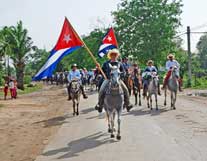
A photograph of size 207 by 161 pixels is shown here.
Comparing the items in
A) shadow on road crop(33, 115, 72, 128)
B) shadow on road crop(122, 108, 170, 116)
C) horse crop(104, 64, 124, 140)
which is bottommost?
shadow on road crop(33, 115, 72, 128)

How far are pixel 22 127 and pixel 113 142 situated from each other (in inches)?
254

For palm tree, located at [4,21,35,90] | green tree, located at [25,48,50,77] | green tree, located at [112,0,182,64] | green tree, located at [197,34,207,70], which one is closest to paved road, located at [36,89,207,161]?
green tree, located at [112,0,182,64]

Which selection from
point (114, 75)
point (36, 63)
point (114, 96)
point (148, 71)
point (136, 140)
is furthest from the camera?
point (36, 63)

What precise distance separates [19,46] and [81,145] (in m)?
48.1

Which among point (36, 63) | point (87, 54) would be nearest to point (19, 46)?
point (87, 54)

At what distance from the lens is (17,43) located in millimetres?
57344

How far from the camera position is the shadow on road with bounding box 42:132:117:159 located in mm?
10984

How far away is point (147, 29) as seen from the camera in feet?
170

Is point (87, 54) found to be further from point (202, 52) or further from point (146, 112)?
point (202, 52)

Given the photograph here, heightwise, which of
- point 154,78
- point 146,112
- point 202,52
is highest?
point 202,52

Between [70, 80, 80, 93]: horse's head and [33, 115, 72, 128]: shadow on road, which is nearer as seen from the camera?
[33, 115, 72, 128]: shadow on road

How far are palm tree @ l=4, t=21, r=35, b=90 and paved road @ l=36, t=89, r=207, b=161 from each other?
39.6m

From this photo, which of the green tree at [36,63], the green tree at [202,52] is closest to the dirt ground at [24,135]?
the green tree at [36,63]

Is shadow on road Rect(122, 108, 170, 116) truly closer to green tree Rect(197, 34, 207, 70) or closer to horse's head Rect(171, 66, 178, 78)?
horse's head Rect(171, 66, 178, 78)
